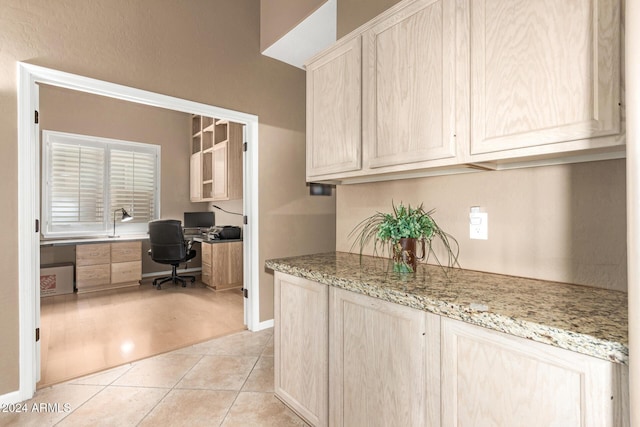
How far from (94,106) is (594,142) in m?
5.94

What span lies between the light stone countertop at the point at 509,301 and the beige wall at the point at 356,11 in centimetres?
158

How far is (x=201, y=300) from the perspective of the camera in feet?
13.7

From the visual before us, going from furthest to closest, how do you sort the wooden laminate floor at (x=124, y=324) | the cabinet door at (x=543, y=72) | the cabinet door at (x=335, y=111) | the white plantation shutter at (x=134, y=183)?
the white plantation shutter at (x=134, y=183), the wooden laminate floor at (x=124, y=324), the cabinet door at (x=335, y=111), the cabinet door at (x=543, y=72)

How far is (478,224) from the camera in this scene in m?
1.56

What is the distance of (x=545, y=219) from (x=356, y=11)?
175 cm

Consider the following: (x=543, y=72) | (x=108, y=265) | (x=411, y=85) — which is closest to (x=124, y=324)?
(x=108, y=265)

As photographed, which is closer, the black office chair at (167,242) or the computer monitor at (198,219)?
the black office chair at (167,242)

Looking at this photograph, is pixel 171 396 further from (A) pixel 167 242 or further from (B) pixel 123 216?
(B) pixel 123 216

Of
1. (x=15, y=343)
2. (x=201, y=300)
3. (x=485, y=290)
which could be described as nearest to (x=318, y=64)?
(x=485, y=290)

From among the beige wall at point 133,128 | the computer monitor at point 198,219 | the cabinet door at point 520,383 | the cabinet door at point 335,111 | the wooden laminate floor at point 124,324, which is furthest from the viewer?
the computer monitor at point 198,219

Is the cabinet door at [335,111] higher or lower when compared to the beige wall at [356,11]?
lower

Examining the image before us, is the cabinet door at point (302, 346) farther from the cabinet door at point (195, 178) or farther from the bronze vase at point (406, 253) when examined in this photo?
the cabinet door at point (195, 178)

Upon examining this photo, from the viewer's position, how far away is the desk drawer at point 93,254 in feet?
14.6

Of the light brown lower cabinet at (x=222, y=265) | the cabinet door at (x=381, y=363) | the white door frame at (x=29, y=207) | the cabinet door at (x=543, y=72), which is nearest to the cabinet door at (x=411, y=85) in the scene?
the cabinet door at (x=543, y=72)
